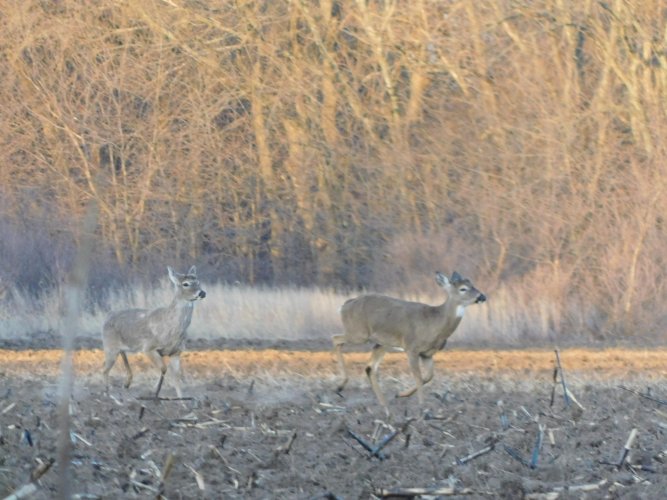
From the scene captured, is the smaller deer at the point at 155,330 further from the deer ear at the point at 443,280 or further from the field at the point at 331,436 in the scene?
the deer ear at the point at 443,280

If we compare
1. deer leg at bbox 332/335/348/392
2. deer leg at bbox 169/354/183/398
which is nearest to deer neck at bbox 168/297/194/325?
deer leg at bbox 169/354/183/398

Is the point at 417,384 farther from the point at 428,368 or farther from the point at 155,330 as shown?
the point at 155,330

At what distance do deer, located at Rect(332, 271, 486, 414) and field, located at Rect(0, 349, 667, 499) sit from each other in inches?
17.2

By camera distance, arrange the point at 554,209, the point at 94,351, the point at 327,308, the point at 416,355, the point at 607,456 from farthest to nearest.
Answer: the point at 554,209 → the point at 327,308 → the point at 94,351 → the point at 416,355 → the point at 607,456

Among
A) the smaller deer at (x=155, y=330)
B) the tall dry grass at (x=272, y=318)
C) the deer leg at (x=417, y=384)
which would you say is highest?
the smaller deer at (x=155, y=330)

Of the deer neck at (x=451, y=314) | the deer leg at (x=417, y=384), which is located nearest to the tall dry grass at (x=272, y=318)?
the deer neck at (x=451, y=314)

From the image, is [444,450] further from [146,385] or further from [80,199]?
[80,199]

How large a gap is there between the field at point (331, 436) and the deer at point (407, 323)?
44cm

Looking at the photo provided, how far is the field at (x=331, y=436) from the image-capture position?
818cm

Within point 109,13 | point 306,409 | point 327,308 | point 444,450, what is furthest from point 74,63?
point 444,450

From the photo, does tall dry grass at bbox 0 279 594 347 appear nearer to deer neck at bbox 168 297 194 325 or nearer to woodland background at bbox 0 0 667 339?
woodland background at bbox 0 0 667 339

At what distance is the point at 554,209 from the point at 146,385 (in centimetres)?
1381

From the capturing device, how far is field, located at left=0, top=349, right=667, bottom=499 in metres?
8.18

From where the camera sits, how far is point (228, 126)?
104ft
